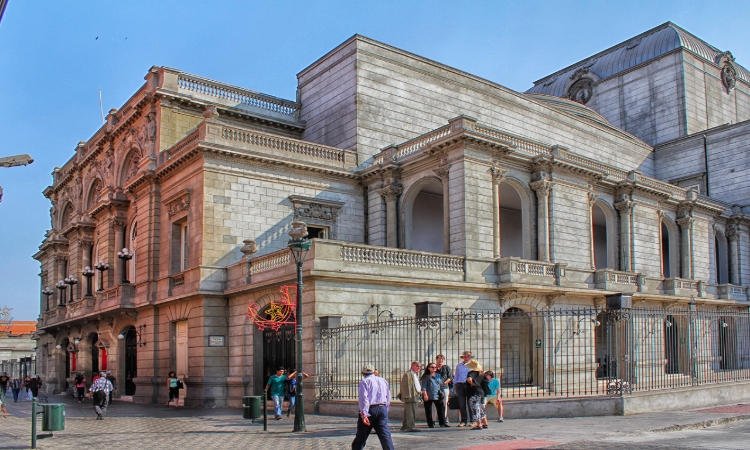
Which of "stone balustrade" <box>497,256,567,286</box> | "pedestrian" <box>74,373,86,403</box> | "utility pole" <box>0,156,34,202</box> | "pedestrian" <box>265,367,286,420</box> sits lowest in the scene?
"pedestrian" <box>74,373,86,403</box>

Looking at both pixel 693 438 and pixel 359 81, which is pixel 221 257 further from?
pixel 693 438

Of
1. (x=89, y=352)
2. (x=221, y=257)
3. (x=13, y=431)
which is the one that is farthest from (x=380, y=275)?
(x=89, y=352)

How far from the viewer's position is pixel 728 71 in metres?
51.3

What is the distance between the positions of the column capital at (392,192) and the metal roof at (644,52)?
26.5 metres

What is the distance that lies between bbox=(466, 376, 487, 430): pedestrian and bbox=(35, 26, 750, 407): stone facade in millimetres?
6352

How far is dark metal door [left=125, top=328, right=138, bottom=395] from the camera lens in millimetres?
32594

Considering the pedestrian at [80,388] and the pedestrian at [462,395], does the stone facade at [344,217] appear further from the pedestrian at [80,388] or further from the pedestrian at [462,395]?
the pedestrian at [462,395]

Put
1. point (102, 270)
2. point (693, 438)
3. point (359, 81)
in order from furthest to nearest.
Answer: point (102, 270) < point (359, 81) < point (693, 438)

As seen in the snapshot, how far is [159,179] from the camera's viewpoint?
1219 inches

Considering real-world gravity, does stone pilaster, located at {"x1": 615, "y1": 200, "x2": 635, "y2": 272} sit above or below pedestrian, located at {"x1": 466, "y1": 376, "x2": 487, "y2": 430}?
above

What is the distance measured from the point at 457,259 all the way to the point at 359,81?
35.4 ft

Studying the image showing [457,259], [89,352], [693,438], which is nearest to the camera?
[693,438]

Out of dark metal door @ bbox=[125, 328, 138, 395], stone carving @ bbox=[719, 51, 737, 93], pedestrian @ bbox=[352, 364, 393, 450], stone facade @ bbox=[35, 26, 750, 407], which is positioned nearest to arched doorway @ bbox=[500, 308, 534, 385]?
stone facade @ bbox=[35, 26, 750, 407]

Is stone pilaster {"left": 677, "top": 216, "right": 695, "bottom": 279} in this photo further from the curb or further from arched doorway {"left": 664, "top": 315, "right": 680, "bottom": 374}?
the curb
